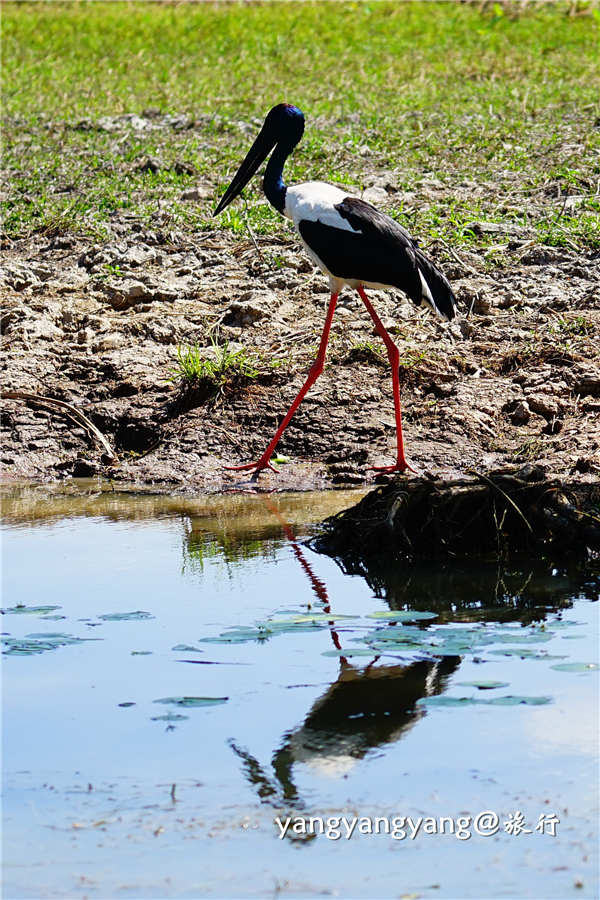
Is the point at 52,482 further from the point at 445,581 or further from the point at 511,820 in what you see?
the point at 511,820

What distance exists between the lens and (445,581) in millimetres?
4402

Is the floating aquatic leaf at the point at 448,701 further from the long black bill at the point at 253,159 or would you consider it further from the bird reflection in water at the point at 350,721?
the long black bill at the point at 253,159

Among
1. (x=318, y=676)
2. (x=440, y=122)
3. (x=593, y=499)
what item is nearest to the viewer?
(x=318, y=676)

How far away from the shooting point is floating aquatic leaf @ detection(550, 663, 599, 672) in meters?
3.44

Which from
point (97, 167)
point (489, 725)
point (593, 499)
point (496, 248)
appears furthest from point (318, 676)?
point (97, 167)

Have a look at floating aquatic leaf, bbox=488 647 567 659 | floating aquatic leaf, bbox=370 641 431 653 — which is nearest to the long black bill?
floating aquatic leaf, bbox=370 641 431 653

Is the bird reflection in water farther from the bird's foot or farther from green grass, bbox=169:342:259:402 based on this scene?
green grass, bbox=169:342:259:402

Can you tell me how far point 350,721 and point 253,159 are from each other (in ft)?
14.2

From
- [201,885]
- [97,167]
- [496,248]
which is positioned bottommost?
[201,885]

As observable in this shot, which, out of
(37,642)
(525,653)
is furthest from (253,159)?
(525,653)

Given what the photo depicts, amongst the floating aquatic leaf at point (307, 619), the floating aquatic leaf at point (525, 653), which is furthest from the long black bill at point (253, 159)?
the floating aquatic leaf at point (525, 653)

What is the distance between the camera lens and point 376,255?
5871 mm

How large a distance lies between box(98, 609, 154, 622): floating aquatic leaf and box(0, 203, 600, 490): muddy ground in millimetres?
1833

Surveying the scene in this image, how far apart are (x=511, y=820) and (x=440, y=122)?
788 cm
